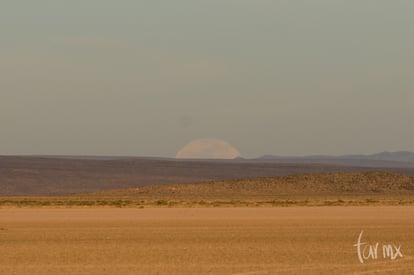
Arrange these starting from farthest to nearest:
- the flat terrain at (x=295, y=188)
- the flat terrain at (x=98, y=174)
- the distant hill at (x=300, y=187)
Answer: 1. the flat terrain at (x=98, y=174)
2. the distant hill at (x=300, y=187)
3. the flat terrain at (x=295, y=188)

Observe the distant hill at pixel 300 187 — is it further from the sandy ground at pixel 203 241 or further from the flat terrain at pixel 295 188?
the sandy ground at pixel 203 241

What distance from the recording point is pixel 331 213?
43375mm

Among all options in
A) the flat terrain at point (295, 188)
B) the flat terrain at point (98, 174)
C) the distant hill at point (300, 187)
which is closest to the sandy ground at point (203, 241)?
the flat terrain at point (295, 188)

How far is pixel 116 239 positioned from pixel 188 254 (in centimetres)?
546

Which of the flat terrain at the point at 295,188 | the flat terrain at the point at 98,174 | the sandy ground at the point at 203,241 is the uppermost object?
the flat terrain at the point at 98,174

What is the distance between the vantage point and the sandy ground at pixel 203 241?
852 inches

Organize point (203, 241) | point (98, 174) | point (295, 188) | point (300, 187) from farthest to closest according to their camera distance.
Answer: point (98, 174) < point (300, 187) < point (295, 188) < point (203, 241)

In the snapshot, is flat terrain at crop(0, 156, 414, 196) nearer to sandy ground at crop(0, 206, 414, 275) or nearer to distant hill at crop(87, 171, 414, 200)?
distant hill at crop(87, 171, 414, 200)

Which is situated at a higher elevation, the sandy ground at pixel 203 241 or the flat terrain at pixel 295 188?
the flat terrain at pixel 295 188

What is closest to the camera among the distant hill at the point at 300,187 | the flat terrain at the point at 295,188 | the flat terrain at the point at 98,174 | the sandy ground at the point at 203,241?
the sandy ground at the point at 203,241

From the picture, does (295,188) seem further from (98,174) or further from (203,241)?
(203,241)

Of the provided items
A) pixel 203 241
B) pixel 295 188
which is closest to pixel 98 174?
pixel 295 188

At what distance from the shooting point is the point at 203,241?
28.7 m

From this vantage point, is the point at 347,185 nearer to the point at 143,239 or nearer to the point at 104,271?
the point at 143,239
